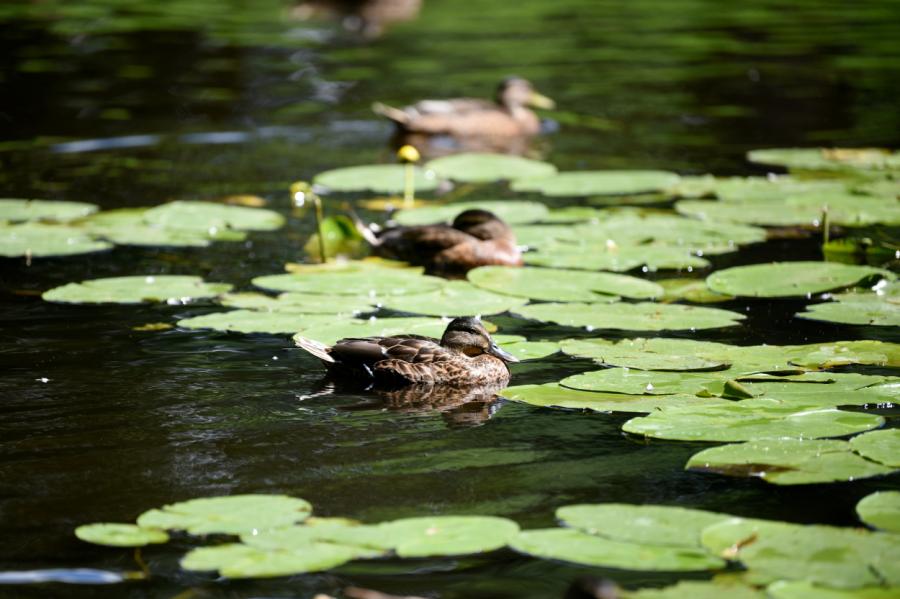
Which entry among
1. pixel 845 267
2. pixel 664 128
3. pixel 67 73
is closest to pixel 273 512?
pixel 845 267

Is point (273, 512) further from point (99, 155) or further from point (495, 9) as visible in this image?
point (495, 9)

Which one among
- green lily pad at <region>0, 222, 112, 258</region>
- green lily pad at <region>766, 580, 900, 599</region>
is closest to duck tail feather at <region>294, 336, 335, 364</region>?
green lily pad at <region>766, 580, 900, 599</region>

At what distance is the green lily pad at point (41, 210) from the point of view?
1069cm

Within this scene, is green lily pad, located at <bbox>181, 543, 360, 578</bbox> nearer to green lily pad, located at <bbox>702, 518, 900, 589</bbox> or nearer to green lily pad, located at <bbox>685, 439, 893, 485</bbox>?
green lily pad, located at <bbox>702, 518, 900, 589</bbox>

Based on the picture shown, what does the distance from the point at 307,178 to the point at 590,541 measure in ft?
28.2

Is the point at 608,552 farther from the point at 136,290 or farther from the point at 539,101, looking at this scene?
the point at 539,101

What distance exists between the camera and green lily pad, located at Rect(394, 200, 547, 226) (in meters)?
10.8

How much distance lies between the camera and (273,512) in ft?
16.1

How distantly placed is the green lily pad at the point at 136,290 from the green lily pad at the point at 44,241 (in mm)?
897

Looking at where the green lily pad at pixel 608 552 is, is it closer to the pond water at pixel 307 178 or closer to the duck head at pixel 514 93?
the pond water at pixel 307 178

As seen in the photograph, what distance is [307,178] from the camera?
503 inches

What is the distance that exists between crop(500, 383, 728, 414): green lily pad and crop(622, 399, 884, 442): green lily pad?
0.39ft

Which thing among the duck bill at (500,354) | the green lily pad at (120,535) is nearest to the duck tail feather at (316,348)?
the duck bill at (500,354)

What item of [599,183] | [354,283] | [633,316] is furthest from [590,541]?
[599,183]
